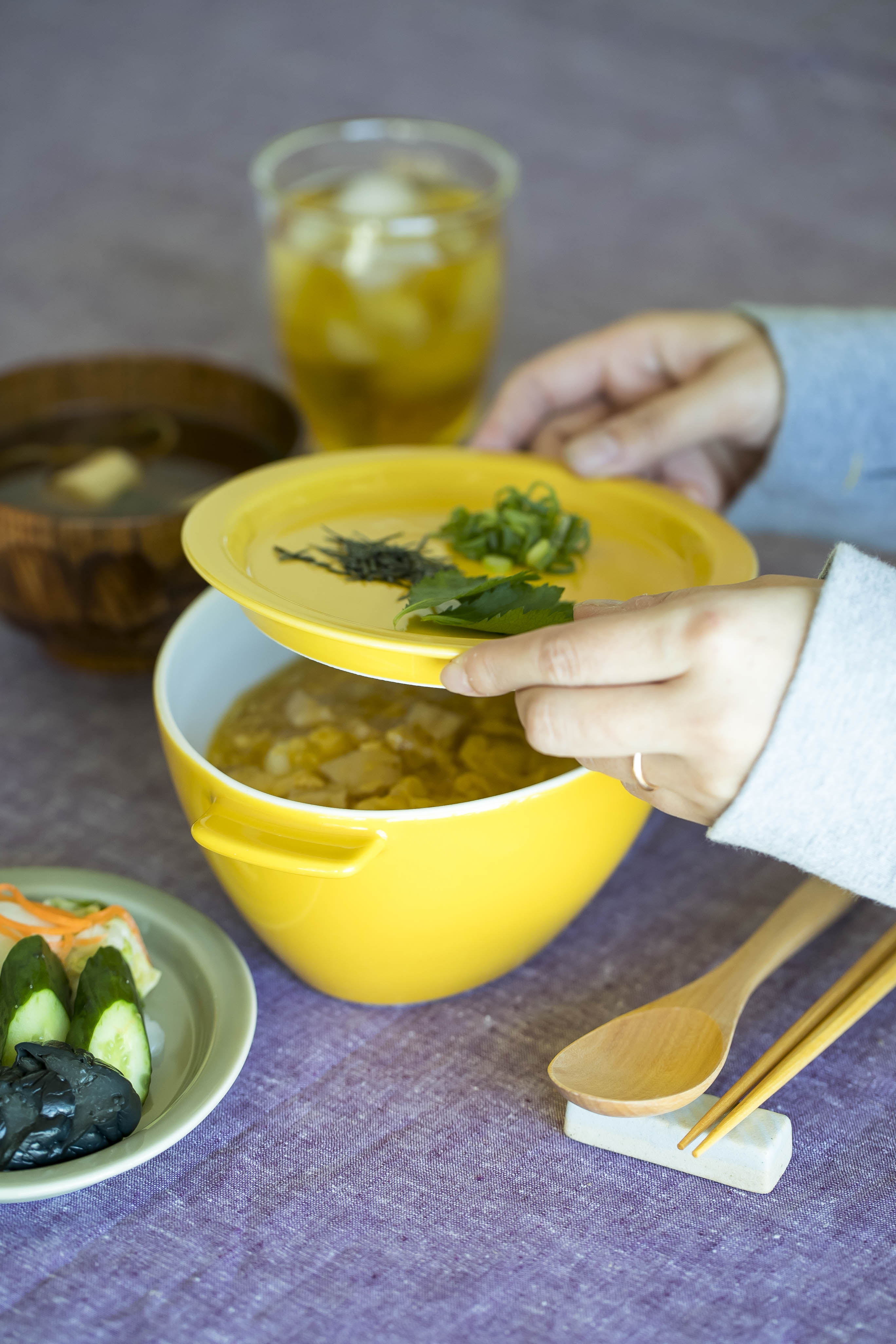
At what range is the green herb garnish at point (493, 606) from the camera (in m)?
0.83

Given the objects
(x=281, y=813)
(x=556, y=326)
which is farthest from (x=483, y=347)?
(x=281, y=813)

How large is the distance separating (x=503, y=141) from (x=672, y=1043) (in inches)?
80.1

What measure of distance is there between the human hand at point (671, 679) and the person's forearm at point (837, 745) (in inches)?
0.5

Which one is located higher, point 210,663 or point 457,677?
point 457,677

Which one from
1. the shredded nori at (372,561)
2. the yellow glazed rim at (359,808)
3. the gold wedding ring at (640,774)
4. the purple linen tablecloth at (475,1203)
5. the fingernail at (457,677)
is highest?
the fingernail at (457,677)

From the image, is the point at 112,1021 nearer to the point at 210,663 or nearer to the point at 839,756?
the point at 210,663

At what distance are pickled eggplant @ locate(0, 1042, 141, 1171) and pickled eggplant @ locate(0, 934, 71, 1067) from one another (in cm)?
2

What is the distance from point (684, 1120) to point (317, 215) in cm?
101

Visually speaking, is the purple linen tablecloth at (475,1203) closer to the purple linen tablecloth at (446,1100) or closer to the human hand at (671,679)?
the purple linen tablecloth at (446,1100)

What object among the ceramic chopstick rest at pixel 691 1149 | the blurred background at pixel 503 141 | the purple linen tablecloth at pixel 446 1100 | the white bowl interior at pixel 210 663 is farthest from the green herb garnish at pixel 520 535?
the blurred background at pixel 503 141

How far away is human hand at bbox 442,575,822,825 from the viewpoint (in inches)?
28.4

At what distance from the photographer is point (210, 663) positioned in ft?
3.36

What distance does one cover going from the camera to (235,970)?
871 millimetres

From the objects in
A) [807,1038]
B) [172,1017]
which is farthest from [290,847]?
[807,1038]
